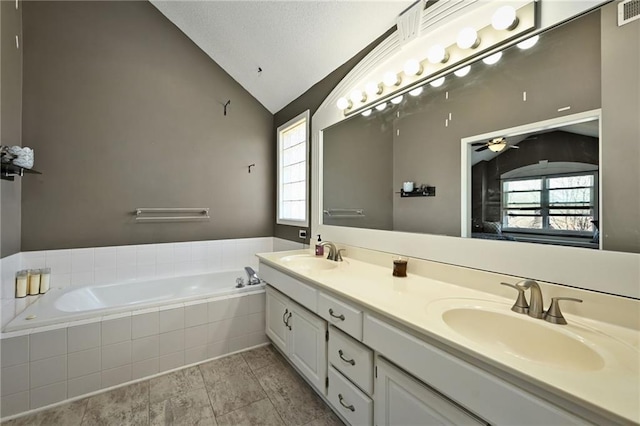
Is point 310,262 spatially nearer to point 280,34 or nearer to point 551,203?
point 551,203

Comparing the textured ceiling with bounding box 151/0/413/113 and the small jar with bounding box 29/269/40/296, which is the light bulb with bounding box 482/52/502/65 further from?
the small jar with bounding box 29/269/40/296

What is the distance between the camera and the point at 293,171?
312 cm

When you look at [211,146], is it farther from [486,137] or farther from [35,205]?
[486,137]

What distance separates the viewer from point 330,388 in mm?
1524

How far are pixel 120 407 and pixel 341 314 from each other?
1.61 metres

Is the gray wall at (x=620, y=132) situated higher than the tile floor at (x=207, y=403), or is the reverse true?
the gray wall at (x=620, y=132)

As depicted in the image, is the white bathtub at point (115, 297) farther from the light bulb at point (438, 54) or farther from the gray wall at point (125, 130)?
the light bulb at point (438, 54)

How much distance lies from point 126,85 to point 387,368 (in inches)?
130

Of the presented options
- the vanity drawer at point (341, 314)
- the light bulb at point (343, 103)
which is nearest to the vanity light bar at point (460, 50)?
the light bulb at point (343, 103)

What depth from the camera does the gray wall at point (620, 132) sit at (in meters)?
0.95

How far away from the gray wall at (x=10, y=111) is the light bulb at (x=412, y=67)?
2778mm

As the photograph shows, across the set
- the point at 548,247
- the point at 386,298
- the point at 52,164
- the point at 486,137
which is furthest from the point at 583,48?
the point at 52,164

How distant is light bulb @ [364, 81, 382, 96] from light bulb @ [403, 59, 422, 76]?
0.92 ft

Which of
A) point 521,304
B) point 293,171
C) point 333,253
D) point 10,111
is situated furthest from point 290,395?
point 10,111
